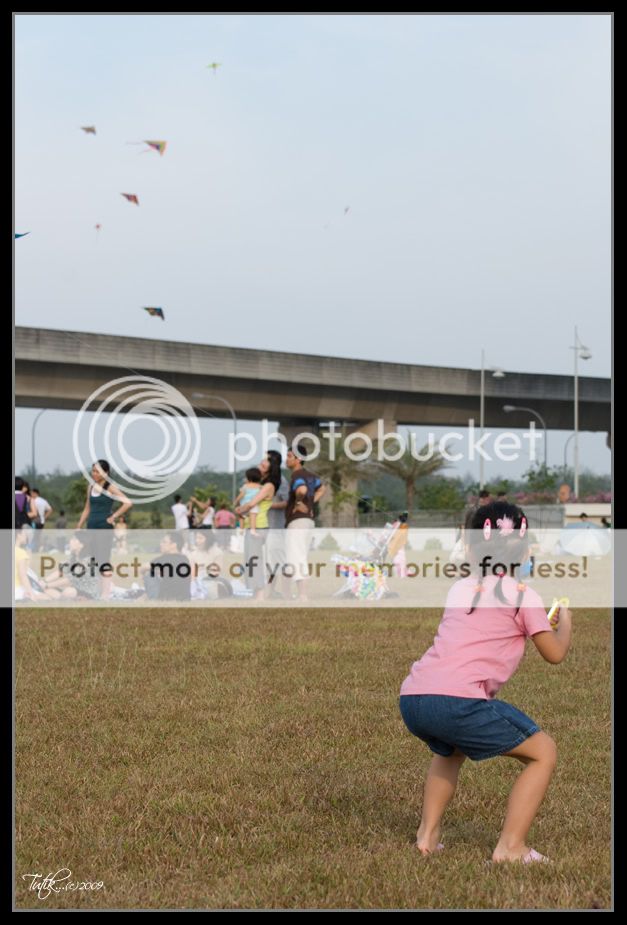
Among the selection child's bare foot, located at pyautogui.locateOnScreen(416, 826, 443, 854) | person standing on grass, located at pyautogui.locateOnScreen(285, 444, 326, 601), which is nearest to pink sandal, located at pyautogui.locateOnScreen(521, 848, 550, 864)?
child's bare foot, located at pyautogui.locateOnScreen(416, 826, 443, 854)

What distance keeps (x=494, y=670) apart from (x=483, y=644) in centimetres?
11

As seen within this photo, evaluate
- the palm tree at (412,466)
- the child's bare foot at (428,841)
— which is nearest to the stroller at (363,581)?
the child's bare foot at (428,841)

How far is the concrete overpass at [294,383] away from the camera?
4712cm

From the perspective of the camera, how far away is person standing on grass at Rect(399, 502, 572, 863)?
174 inches

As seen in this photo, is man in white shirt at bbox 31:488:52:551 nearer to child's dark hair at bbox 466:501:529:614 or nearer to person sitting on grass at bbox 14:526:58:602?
person sitting on grass at bbox 14:526:58:602

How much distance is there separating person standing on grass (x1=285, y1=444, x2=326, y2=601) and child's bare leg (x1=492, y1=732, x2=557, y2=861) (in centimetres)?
1172

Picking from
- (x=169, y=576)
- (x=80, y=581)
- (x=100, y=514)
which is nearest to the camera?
(x=100, y=514)

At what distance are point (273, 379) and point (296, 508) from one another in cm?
3670

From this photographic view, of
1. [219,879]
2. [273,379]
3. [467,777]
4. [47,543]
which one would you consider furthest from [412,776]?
[273,379]

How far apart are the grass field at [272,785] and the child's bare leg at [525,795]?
119 mm

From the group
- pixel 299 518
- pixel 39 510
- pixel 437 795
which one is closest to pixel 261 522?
pixel 299 518

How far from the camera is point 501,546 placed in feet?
14.7

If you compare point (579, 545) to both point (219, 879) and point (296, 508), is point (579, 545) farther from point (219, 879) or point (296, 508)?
point (219, 879)

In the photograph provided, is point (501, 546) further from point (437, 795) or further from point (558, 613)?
point (437, 795)
